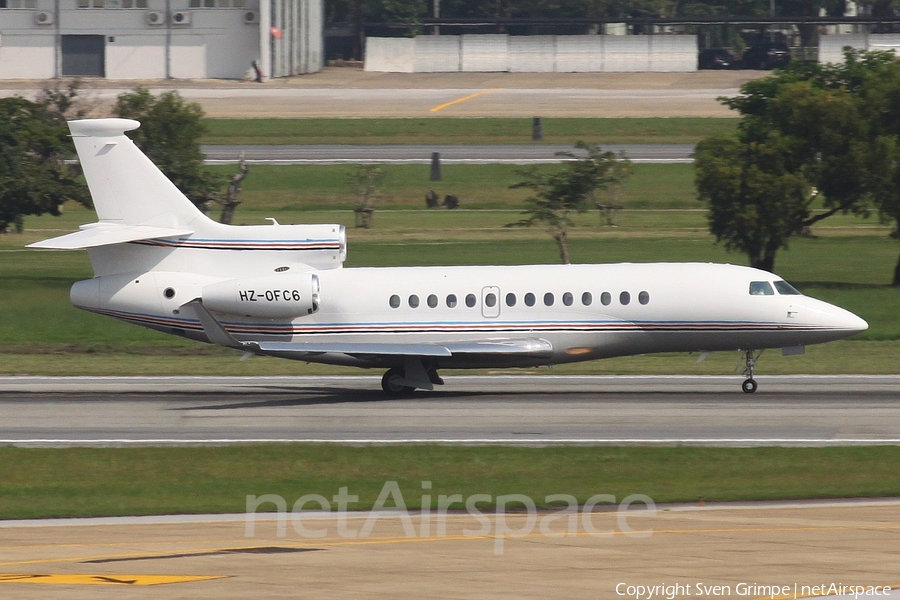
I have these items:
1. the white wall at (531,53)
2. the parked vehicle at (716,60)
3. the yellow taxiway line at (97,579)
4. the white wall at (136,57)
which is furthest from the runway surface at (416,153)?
the yellow taxiway line at (97,579)

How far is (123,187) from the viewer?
101 feet

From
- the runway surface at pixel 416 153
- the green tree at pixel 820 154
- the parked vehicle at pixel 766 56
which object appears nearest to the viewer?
the green tree at pixel 820 154

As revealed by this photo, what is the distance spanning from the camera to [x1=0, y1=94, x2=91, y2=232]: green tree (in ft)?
163

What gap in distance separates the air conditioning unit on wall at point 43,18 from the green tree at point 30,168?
49.2 m

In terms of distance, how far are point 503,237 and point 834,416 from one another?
1391 inches

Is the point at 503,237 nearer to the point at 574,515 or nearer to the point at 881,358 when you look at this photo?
the point at 881,358

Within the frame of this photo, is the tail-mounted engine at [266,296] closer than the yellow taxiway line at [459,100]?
Yes

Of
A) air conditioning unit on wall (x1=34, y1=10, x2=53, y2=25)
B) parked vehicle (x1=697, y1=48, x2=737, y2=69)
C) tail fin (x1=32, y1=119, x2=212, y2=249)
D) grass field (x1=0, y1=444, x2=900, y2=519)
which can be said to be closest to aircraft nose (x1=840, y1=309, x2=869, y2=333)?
grass field (x1=0, y1=444, x2=900, y2=519)

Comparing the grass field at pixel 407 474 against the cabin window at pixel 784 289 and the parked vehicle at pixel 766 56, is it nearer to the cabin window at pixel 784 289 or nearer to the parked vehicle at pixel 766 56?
the cabin window at pixel 784 289

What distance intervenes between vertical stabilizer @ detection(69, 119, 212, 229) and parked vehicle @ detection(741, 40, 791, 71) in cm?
8453

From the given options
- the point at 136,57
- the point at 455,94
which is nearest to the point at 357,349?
the point at 455,94

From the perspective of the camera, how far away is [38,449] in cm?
2366

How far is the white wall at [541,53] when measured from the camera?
10931 centimetres

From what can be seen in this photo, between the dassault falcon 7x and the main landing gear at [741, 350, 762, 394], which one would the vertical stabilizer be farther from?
the main landing gear at [741, 350, 762, 394]
